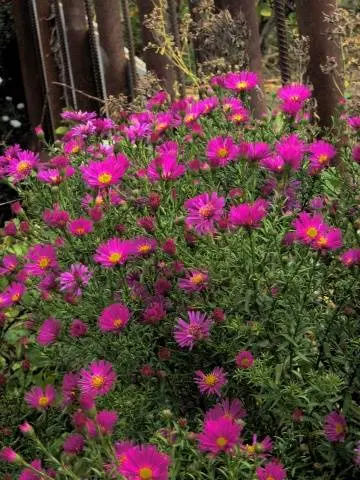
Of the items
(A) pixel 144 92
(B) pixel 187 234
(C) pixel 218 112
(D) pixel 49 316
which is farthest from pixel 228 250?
(A) pixel 144 92

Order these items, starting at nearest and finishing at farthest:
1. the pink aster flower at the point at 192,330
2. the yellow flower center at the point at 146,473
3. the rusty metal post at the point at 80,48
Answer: the yellow flower center at the point at 146,473 < the pink aster flower at the point at 192,330 < the rusty metal post at the point at 80,48

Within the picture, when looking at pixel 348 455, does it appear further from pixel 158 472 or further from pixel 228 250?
pixel 158 472

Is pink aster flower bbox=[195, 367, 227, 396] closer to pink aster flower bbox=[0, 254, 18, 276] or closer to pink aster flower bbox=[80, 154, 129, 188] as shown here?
pink aster flower bbox=[80, 154, 129, 188]

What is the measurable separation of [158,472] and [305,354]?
54 cm

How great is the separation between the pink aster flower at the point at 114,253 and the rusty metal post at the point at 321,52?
124cm

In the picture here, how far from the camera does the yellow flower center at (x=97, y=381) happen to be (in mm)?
1359

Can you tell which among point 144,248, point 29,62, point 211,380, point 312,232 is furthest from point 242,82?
point 29,62

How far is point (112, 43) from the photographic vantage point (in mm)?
3840

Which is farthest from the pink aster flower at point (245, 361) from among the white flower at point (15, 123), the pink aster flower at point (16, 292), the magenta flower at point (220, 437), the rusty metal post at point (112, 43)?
the white flower at point (15, 123)

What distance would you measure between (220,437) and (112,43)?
3052mm

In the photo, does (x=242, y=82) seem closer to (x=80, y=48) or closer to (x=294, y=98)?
(x=294, y=98)

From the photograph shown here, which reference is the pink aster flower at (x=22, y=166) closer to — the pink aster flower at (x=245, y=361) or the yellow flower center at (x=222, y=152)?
the yellow flower center at (x=222, y=152)

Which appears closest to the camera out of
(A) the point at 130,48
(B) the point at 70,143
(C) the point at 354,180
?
(C) the point at 354,180

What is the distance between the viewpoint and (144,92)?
9.86ft
